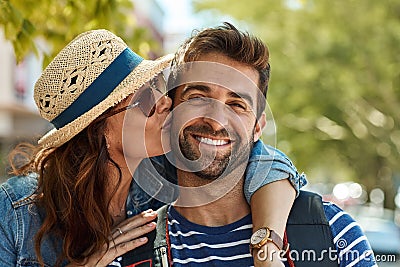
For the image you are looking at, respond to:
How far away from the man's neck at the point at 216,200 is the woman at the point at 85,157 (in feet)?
0.62

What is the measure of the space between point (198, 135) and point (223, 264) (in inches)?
20.6

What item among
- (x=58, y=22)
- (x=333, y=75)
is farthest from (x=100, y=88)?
(x=333, y=75)

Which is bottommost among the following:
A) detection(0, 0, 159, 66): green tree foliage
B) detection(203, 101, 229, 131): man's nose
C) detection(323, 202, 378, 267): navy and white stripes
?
detection(323, 202, 378, 267): navy and white stripes

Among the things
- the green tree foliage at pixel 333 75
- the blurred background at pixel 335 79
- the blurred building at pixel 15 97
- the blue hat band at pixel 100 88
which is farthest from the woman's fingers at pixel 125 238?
the blurred building at pixel 15 97

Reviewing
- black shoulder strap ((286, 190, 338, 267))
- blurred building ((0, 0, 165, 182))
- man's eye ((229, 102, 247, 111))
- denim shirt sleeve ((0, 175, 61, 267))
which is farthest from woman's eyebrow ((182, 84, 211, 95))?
blurred building ((0, 0, 165, 182))

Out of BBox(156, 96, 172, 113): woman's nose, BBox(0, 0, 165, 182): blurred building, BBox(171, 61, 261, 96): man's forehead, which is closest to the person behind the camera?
BBox(171, 61, 261, 96): man's forehead

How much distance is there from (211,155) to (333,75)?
15110mm

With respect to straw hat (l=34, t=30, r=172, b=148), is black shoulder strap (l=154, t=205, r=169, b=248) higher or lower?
lower

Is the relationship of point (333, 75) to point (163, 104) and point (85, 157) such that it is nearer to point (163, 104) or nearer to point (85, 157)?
point (163, 104)

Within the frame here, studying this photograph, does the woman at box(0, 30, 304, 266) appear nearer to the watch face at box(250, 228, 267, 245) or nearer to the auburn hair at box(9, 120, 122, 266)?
the auburn hair at box(9, 120, 122, 266)

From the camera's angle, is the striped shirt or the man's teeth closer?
the striped shirt

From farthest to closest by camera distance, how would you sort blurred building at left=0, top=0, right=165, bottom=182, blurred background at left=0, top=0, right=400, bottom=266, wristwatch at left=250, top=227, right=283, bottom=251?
1. blurred building at left=0, top=0, right=165, bottom=182
2. blurred background at left=0, top=0, right=400, bottom=266
3. wristwatch at left=250, top=227, right=283, bottom=251

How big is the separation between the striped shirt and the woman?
147 millimetres

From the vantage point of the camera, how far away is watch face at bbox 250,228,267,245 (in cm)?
285
